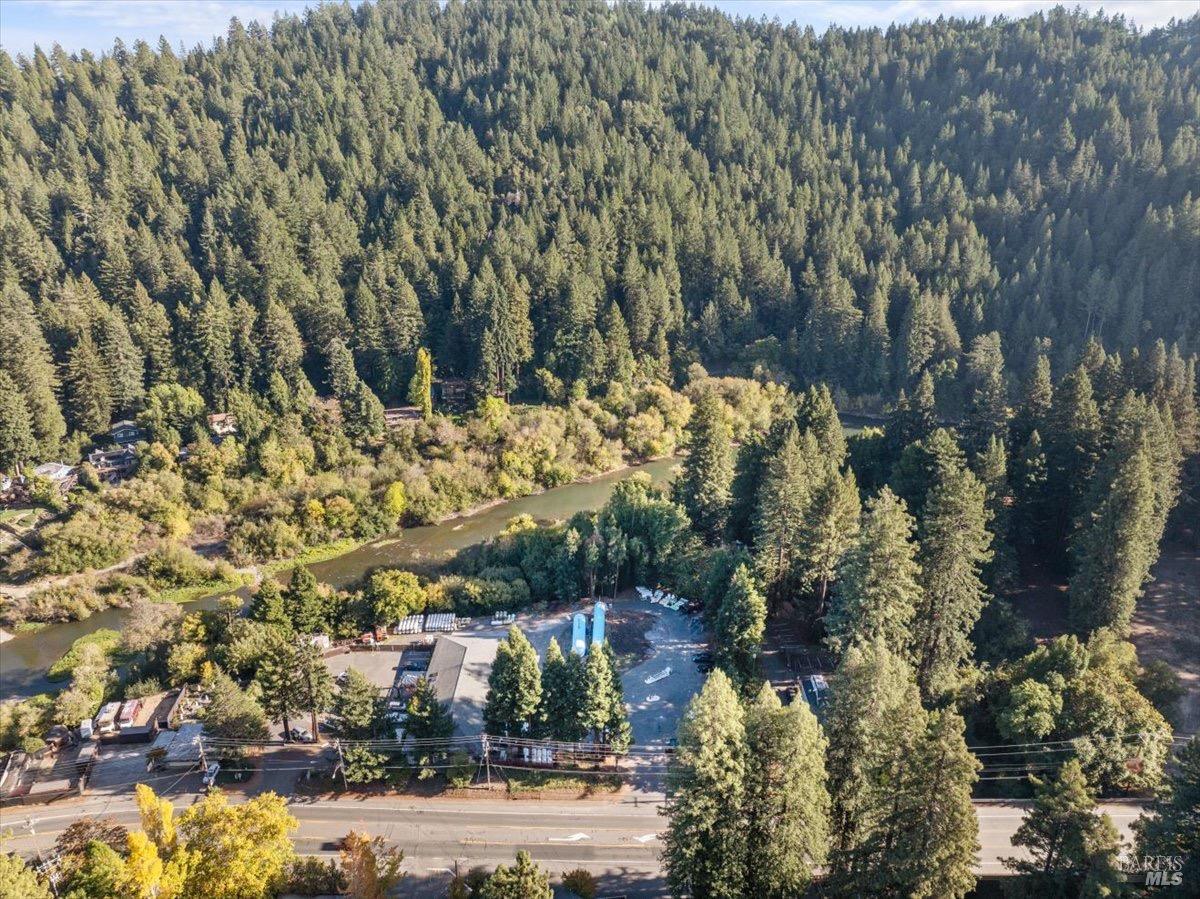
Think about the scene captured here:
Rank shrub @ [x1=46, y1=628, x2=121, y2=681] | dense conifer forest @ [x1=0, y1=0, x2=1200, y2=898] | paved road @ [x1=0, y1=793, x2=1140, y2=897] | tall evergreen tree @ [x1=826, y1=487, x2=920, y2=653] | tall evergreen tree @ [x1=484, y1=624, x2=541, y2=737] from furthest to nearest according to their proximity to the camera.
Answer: shrub @ [x1=46, y1=628, x2=121, y2=681]
tall evergreen tree @ [x1=484, y1=624, x2=541, y2=737]
tall evergreen tree @ [x1=826, y1=487, x2=920, y2=653]
paved road @ [x1=0, y1=793, x2=1140, y2=897]
dense conifer forest @ [x1=0, y1=0, x2=1200, y2=898]

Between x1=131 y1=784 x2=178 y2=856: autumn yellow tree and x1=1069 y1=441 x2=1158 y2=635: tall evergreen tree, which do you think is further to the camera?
x1=1069 y1=441 x2=1158 y2=635: tall evergreen tree

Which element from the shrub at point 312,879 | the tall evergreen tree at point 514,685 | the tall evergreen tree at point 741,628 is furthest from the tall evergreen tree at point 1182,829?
the shrub at point 312,879

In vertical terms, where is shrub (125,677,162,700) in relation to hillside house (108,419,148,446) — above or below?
below

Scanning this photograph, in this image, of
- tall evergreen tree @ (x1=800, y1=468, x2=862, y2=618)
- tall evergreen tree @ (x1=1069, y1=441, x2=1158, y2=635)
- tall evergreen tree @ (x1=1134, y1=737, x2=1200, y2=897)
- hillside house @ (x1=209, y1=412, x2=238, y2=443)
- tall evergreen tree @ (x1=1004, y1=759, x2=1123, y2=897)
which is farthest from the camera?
hillside house @ (x1=209, y1=412, x2=238, y2=443)

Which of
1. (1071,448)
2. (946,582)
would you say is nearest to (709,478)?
(946,582)

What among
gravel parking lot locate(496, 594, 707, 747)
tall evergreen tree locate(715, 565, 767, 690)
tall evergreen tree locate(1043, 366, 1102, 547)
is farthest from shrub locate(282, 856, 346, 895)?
tall evergreen tree locate(1043, 366, 1102, 547)

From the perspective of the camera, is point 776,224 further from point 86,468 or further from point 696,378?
point 86,468

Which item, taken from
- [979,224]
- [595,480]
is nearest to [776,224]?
[979,224]

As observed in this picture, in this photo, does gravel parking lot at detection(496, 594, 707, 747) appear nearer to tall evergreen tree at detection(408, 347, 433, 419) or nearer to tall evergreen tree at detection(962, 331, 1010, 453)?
tall evergreen tree at detection(962, 331, 1010, 453)
